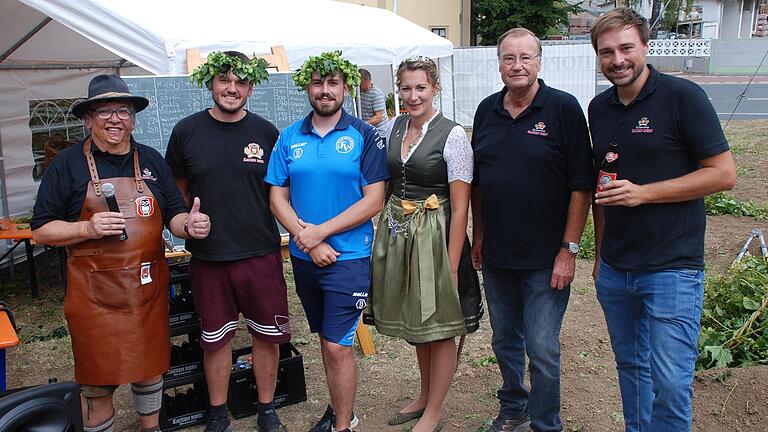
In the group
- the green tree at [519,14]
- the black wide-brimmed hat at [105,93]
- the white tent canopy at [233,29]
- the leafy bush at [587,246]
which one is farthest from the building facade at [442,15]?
the black wide-brimmed hat at [105,93]

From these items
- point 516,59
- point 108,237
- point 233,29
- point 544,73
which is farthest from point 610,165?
point 544,73

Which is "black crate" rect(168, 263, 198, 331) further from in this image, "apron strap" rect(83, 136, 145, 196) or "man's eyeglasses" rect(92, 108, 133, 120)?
"man's eyeglasses" rect(92, 108, 133, 120)

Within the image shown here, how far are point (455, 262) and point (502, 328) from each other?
436 millimetres

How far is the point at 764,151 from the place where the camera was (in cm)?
1169

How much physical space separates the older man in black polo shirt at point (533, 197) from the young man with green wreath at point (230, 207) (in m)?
1.14

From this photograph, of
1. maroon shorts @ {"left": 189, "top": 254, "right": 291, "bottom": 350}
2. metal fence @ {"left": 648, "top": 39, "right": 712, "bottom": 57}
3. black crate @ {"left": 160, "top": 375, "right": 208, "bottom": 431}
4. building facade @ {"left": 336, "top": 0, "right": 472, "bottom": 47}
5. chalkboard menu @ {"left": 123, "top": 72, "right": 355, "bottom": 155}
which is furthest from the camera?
metal fence @ {"left": 648, "top": 39, "right": 712, "bottom": 57}

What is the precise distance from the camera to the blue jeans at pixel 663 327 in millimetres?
2500

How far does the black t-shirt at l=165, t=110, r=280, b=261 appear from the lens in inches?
128

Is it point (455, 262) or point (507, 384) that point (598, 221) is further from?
point (507, 384)

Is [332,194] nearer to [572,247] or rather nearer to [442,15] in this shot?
[572,247]

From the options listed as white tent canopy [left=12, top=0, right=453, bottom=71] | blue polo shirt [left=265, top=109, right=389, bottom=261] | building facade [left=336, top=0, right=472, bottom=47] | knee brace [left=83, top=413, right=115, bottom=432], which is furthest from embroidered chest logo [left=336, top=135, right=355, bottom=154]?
building facade [left=336, top=0, right=472, bottom=47]

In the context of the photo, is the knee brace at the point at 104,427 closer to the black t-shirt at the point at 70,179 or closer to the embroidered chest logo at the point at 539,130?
the black t-shirt at the point at 70,179

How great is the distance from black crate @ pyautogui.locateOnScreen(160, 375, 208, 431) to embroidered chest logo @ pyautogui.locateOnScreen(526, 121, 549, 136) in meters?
2.34

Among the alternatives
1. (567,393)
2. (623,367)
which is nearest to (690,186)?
(623,367)
